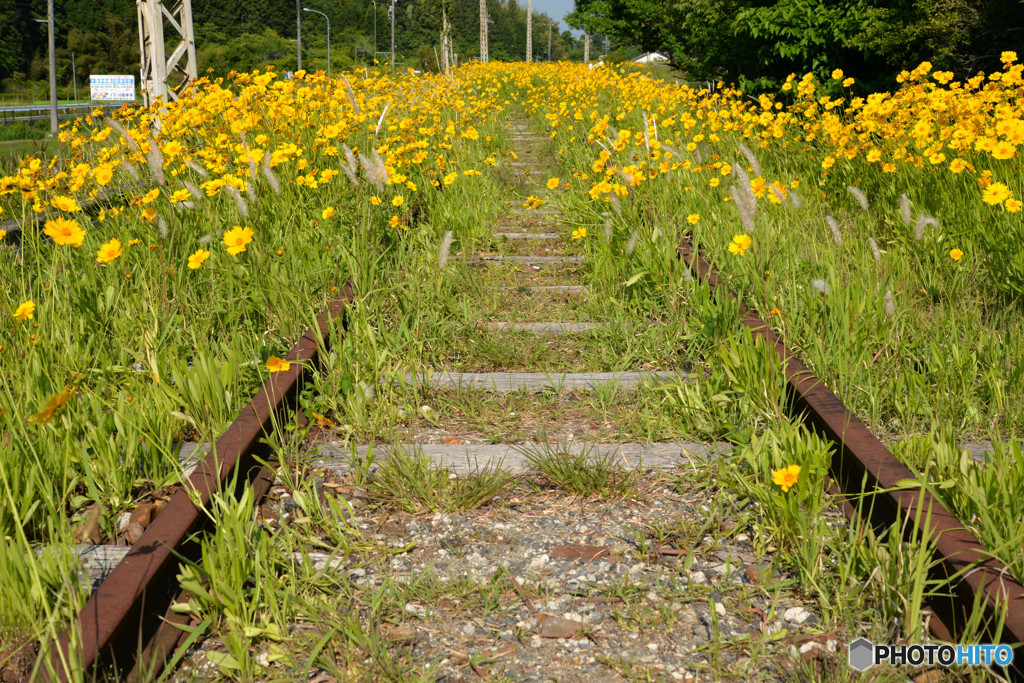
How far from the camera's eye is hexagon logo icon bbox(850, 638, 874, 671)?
167 centimetres

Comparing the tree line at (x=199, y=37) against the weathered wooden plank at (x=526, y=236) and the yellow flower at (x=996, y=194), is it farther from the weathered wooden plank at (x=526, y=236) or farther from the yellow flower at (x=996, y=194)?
the yellow flower at (x=996, y=194)

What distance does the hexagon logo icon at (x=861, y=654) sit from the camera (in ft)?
5.47

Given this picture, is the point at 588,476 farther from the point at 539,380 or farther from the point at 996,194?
the point at 996,194

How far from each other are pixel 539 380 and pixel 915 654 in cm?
187

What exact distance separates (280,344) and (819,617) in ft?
8.19

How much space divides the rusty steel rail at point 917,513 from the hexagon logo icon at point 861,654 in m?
0.19

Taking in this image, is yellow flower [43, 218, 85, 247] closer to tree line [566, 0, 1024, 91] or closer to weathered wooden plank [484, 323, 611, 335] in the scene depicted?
weathered wooden plank [484, 323, 611, 335]

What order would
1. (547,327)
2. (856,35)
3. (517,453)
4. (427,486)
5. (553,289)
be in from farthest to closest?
(856,35) < (553,289) < (547,327) < (517,453) < (427,486)

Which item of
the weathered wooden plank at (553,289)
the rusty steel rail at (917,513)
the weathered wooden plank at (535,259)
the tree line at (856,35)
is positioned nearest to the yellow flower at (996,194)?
the rusty steel rail at (917,513)

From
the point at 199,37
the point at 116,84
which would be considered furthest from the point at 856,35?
the point at 199,37

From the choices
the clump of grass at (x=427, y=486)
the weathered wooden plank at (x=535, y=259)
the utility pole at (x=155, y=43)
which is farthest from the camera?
the utility pole at (x=155, y=43)

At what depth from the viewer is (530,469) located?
8.62 feet

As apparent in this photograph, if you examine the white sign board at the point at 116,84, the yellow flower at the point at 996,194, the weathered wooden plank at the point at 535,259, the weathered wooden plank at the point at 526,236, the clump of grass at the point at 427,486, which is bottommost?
the clump of grass at the point at 427,486

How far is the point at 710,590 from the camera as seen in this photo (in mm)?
1982
